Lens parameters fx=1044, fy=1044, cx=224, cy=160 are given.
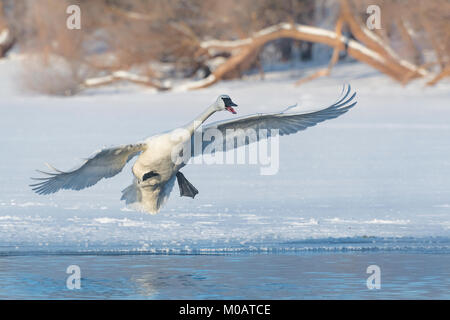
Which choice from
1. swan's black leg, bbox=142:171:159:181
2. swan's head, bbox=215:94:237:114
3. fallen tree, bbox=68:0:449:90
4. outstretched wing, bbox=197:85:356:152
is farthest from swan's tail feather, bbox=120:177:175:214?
fallen tree, bbox=68:0:449:90

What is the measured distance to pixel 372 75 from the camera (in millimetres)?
22156

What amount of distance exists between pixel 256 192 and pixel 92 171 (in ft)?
7.56

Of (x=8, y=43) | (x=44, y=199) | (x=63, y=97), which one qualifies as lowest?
(x=44, y=199)

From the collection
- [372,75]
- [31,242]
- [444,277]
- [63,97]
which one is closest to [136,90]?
[63,97]

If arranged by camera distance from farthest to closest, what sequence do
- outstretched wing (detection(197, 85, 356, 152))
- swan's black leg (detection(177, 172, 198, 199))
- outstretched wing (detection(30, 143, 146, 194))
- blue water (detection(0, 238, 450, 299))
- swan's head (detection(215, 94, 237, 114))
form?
swan's black leg (detection(177, 172, 198, 199))
swan's head (detection(215, 94, 237, 114))
outstretched wing (detection(197, 85, 356, 152))
outstretched wing (detection(30, 143, 146, 194))
blue water (detection(0, 238, 450, 299))

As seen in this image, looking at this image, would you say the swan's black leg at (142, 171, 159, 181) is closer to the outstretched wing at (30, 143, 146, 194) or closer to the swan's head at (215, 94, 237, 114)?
the outstretched wing at (30, 143, 146, 194)

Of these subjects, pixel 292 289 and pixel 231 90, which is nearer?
pixel 292 289

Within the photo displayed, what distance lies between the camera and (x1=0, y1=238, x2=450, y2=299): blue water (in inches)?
264

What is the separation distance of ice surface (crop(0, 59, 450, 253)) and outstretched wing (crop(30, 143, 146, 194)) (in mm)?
425

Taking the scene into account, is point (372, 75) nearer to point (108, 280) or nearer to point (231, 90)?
point (231, 90)

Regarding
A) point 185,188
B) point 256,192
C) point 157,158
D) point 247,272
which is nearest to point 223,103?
point 157,158
